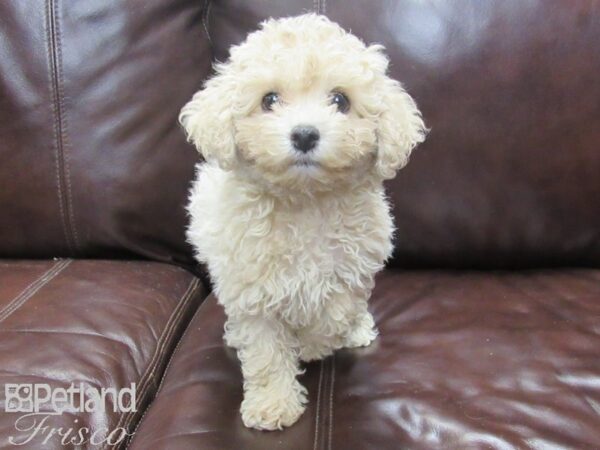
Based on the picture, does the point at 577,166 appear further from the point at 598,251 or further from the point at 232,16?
the point at 232,16

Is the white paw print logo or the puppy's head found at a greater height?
the puppy's head

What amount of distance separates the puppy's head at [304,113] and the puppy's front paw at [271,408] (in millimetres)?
377

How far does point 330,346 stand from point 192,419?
31 cm

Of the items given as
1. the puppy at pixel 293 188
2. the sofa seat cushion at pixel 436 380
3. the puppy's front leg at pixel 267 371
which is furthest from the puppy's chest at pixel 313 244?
the sofa seat cushion at pixel 436 380

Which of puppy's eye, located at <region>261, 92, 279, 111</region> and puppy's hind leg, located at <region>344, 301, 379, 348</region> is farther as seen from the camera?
puppy's hind leg, located at <region>344, 301, 379, 348</region>

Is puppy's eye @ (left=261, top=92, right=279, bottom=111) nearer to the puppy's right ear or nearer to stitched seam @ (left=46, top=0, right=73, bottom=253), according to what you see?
the puppy's right ear

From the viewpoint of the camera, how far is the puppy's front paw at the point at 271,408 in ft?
3.34

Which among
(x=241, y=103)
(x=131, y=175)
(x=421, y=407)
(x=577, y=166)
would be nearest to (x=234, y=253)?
(x=241, y=103)

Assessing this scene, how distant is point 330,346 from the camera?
1181mm

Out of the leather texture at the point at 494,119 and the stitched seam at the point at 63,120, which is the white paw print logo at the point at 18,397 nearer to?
the stitched seam at the point at 63,120

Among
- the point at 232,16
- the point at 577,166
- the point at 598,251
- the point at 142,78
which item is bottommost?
the point at 598,251

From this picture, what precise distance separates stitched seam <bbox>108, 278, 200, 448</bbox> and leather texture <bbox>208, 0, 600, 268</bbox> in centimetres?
54

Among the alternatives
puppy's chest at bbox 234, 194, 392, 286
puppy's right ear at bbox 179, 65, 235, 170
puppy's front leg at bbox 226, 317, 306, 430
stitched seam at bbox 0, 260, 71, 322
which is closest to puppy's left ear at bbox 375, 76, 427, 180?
puppy's chest at bbox 234, 194, 392, 286

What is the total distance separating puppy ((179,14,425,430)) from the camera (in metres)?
0.95
